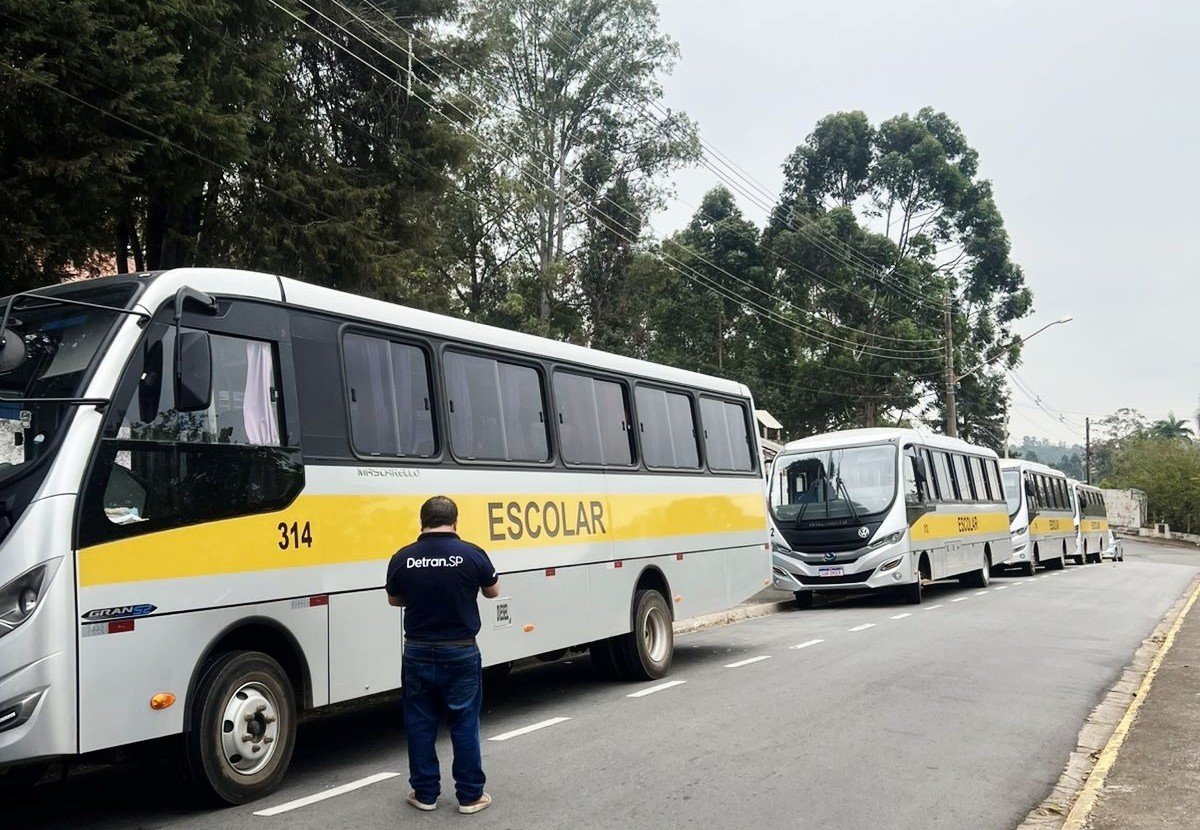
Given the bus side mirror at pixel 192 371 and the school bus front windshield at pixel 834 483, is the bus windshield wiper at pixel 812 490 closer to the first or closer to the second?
the school bus front windshield at pixel 834 483

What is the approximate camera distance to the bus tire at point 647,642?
1155 cm

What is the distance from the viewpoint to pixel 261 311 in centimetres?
729

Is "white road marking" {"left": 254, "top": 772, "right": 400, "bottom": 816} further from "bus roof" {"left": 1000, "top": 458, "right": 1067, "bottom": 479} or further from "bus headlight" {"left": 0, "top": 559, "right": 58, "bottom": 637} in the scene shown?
"bus roof" {"left": 1000, "top": 458, "right": 1067, "bottom": 479}

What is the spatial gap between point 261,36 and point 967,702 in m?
11.6

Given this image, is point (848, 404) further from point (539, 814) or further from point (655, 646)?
point (539, 814)

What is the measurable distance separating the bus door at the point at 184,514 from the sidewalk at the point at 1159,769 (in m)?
4.80

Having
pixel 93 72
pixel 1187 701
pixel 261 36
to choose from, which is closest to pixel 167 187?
pixel 93 72

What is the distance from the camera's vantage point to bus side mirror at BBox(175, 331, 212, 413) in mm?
6234

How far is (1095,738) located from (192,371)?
711 cm

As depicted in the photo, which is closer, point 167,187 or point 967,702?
point 967,702

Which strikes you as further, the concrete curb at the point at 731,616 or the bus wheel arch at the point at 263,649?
the concrete curb at the point at 731,616

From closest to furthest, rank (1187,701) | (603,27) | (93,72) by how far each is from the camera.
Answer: (1187,701) → (93,72) → (603,27)

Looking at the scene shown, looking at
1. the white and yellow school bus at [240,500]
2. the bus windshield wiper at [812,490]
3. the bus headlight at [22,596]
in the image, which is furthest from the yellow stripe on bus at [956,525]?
the bus headlight at [22,596]

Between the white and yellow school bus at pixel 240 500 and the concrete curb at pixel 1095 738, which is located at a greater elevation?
the white and yellow school bus at pixel 240 500
